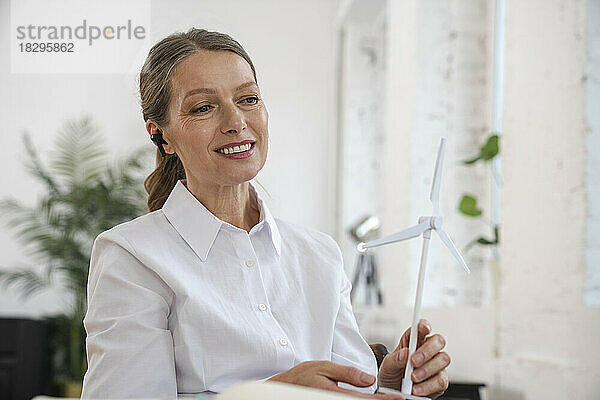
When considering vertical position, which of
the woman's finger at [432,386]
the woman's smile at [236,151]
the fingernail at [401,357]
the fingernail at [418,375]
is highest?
the woman's smile at [236,151]

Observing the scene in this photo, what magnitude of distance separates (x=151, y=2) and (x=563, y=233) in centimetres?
195

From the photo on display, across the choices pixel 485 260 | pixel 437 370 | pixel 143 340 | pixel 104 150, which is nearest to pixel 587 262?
pixel 437 370

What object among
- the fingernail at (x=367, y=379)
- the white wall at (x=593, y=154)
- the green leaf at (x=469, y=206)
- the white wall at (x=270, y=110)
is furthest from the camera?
the white wall at (x=270, y=110)

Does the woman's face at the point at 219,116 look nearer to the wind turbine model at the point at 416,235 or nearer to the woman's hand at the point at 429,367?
the wind turbine model at the point at 416,235

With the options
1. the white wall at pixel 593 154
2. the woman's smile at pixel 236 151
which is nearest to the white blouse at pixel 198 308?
the woman's smile at pixel 236 151

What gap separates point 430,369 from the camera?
4.11 feet

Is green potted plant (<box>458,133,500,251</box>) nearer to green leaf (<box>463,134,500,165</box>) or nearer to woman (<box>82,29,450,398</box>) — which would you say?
green leaf (<box>463,134,500,165</box>)

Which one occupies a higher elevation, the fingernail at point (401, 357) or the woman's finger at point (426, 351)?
the woman's finger at point (426, 351)

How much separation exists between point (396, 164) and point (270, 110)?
6.48 ft

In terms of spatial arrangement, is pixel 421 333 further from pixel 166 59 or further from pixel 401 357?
pixel 166 59

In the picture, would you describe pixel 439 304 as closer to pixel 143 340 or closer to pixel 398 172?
pixel 398 172

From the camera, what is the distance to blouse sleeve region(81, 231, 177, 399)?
1.28m

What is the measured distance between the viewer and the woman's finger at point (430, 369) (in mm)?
1248

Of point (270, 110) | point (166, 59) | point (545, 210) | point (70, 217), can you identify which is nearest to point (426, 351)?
point (166, 59)
